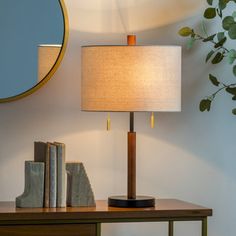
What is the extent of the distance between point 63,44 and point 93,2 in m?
0.23

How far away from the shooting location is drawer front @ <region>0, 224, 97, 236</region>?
99.1 inches

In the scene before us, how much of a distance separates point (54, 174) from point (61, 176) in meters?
0.03

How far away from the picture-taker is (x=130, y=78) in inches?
103

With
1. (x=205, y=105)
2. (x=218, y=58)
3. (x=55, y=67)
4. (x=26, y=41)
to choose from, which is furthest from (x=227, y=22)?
(x=26, y=41)

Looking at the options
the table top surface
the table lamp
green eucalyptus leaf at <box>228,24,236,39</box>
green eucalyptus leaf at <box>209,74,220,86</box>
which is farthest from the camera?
green eucalyptus leaf at <box>209,74,220,86</box>

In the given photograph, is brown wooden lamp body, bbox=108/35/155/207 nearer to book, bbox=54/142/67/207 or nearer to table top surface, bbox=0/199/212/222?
table top surface, bbox=0/199/212/222

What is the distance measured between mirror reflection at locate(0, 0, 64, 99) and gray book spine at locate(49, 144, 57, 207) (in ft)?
1.38

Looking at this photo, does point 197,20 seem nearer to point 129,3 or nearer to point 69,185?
point 129,3

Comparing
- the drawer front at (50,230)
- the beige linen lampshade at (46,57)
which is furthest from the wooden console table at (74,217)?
the beige linen lampshade at (46,57)

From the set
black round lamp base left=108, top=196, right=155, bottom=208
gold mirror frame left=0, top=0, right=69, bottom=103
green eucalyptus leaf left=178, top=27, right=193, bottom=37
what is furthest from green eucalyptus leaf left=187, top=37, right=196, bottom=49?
black round lamp base left=108, top=196, right=155, bottom=208

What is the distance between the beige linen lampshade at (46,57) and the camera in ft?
9.62

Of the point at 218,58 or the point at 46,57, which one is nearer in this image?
the point at 46,57

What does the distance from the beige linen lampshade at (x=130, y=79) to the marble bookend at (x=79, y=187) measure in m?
0.24

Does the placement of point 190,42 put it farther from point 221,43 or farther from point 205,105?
point 205,105
